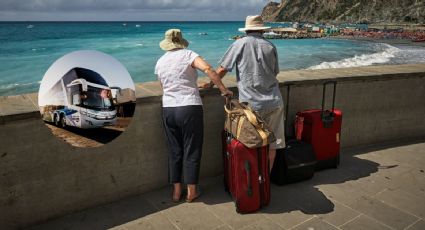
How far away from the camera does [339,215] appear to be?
3.59 metres

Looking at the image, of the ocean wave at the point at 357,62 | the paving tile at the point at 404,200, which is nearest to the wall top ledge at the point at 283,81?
the paving tile at the point at 404,200

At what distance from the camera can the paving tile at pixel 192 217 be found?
11.1 ft

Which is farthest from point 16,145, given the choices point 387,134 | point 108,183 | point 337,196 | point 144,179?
point 387,134

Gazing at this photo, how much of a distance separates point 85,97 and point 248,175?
5.40 ft

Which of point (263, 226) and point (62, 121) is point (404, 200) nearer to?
point (263, 226)

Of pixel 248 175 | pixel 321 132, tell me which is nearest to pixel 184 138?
pixel 248 175

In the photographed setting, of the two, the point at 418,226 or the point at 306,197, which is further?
the point at 306,197

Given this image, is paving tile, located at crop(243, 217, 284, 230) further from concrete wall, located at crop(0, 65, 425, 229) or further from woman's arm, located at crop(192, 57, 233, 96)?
Answer: woman's arm, located at crop(192, 57, 233, 96)

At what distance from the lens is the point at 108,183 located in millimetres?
3740

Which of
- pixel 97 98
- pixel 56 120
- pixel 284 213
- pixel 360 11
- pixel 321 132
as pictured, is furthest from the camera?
pixel 360 11

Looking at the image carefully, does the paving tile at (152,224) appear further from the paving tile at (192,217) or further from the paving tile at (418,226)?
the paving tile at (418,226)

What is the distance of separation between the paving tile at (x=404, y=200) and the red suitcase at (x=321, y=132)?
795 mm

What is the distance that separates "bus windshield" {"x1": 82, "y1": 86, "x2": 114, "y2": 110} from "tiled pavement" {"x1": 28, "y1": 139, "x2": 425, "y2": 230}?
106cm

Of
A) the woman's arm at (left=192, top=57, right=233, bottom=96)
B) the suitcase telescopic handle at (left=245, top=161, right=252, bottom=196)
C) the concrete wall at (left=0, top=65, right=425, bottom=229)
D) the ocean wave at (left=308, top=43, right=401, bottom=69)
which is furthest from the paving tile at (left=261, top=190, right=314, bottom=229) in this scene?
the ocean wave at (left=308, top=43, right=401, bottom=69)
